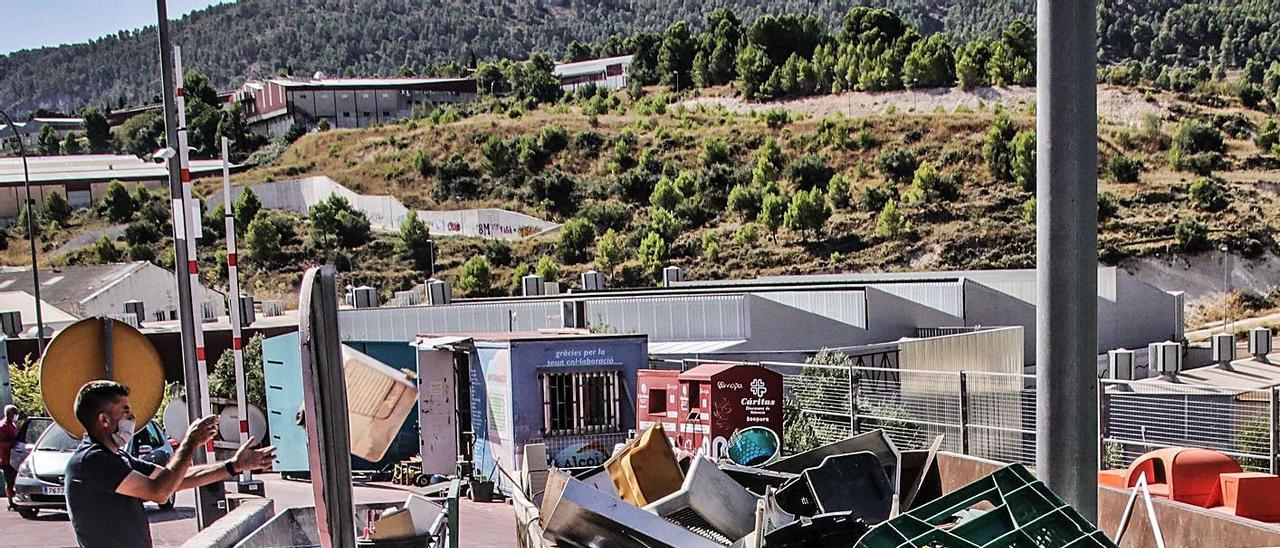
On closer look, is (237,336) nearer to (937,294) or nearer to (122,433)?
(122,433)

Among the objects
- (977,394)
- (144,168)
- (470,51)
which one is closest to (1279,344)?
(977,394)

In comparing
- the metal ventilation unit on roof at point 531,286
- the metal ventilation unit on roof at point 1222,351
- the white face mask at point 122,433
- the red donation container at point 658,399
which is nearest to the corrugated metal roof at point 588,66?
the metal ventilation unit on roof at point 531,286

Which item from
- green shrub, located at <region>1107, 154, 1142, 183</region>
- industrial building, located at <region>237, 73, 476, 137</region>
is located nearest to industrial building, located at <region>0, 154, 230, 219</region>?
industrial building, located at <region>237, 73, 476, 137</region>

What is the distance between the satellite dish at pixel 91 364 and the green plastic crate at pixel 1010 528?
3.22 m

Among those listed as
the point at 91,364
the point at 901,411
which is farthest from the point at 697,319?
the point at 91,364

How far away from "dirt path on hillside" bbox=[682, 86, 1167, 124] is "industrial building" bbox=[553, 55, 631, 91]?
2268cm

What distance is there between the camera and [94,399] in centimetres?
464

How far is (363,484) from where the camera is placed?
1664 cm

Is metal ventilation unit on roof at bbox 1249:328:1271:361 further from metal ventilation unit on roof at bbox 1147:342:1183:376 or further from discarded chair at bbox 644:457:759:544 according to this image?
discarded chair at bbox 644:457:759:544

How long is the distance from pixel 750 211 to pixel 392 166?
109 ft

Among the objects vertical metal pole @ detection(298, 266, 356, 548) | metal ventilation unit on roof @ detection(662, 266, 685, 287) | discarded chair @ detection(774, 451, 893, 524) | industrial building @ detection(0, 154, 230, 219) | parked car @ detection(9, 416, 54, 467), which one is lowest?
metal ventilation unit on roof @ detection(662, 266, 685, 287)

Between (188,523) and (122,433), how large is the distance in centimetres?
890

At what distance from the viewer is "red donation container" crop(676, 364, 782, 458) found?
13.5 m

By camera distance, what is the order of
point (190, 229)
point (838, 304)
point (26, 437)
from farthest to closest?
point (838, 304)
point (26, 437)
point (190, 229)
